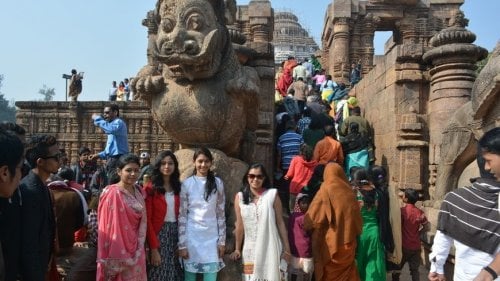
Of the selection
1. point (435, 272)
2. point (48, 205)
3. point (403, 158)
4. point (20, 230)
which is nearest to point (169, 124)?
point (48, 205)

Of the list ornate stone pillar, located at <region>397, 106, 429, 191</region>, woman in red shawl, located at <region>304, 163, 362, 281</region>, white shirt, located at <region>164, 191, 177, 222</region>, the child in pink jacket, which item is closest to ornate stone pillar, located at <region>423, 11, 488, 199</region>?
ornate stone pillar, located at <region>397, 106, 429, 191</region>

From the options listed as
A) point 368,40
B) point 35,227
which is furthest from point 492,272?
point 368,40

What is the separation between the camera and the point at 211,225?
3.65 metres

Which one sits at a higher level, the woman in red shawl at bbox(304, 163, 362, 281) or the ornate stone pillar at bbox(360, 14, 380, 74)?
the ornate stone pillar at bbox(360, 14, 380, 74)

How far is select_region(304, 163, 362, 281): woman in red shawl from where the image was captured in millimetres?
3715

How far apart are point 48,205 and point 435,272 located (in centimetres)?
236

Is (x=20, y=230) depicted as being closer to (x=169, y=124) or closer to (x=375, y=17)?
(x=169, y=124)

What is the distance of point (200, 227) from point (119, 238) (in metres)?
0.63

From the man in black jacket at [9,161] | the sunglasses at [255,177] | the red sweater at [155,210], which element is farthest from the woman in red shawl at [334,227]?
the man in black jacket at [9,161]

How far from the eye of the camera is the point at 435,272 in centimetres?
279

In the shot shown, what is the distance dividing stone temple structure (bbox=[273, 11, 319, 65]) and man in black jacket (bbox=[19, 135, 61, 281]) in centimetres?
4259

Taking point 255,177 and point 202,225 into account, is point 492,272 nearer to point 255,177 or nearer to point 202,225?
point 255,177

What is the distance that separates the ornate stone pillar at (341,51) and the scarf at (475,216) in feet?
54.7

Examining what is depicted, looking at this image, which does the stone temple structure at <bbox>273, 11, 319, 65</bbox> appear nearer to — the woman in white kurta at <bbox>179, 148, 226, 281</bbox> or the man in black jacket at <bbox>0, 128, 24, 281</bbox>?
the woman in white kurta at <bbox>179, 148, 226, 281</bbox>
